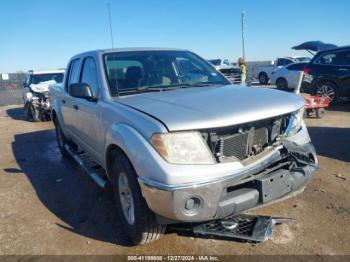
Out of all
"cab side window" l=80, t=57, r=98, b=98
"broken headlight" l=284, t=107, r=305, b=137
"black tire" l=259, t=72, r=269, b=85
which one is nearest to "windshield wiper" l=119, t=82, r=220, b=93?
"cab side window" l=80, t=57, r=98, b=98

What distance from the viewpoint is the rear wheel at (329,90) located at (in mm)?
10570

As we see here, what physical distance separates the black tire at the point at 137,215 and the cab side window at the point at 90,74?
1.12 meters

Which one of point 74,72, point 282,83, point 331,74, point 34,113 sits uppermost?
point 74,72

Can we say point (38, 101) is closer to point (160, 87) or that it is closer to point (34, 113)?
point (34, 113)

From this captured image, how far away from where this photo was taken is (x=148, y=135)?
2658mm

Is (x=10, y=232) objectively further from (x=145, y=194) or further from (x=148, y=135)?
(x=148, y=135)

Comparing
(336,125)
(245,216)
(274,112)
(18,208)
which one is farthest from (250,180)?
(336,125)

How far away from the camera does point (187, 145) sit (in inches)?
102

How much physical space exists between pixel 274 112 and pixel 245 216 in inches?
47.6

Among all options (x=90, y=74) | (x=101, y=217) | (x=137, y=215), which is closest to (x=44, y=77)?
(x=90, y=74)

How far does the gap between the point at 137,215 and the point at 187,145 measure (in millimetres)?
829

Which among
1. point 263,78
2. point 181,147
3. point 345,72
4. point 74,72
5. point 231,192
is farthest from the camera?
point 263,78

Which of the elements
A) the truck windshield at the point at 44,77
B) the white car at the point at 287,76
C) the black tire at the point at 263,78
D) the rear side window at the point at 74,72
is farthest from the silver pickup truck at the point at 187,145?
the black tire at the point at 263,78

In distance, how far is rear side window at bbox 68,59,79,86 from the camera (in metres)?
4.95
